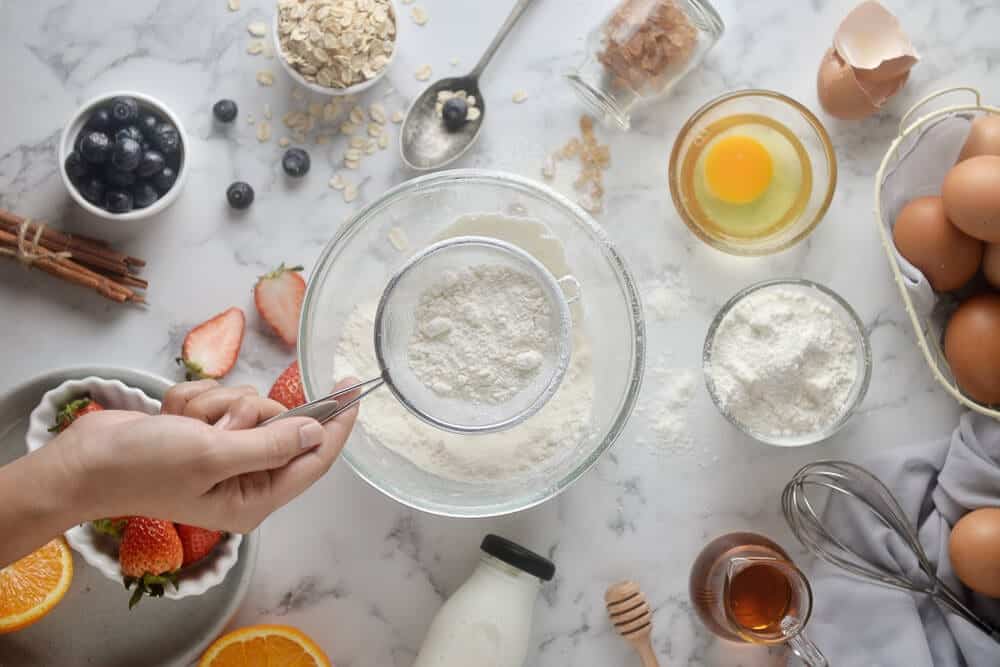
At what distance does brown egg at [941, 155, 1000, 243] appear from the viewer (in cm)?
165

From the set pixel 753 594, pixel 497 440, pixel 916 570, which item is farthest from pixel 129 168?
pixel 916 570

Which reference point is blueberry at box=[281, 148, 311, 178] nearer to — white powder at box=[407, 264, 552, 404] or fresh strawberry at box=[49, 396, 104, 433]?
white powder at box=[407, 264, 552, 404]

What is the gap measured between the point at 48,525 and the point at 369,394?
1.87ft

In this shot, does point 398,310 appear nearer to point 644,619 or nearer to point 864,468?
point 644,619

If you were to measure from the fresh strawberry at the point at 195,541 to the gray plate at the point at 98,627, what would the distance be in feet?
0.29

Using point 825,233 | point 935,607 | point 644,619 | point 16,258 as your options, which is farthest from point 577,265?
point 16,258

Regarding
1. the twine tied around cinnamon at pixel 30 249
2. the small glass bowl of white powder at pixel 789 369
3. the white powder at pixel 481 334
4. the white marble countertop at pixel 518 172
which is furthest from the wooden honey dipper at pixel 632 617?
the twine tied around cinnamon at pixel 30 249

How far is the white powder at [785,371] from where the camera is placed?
179 centimetres

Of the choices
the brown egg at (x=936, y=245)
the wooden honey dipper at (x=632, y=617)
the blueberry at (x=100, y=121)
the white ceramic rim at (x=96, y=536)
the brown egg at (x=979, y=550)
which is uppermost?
the brown egg at (x=936, y=245)

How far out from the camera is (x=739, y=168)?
1.88 metres

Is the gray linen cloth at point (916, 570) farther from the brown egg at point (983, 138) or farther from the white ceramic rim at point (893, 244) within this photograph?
the brown egg at point (983, 138)

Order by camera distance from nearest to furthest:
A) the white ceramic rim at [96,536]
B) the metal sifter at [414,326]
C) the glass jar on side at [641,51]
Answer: the metal sifter at [414,326]
the white ceramic rim at [96,536]
the glass jar on side at [641,51]

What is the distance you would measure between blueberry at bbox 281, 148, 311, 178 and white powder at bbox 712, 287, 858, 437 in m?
0.88

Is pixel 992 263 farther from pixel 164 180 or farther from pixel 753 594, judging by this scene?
pixel 164 180
